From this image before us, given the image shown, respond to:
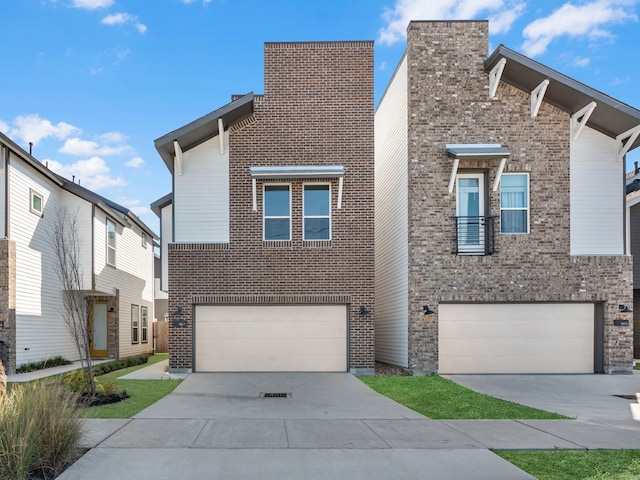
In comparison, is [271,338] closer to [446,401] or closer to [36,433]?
[446,401]

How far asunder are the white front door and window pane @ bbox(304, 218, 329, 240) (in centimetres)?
358

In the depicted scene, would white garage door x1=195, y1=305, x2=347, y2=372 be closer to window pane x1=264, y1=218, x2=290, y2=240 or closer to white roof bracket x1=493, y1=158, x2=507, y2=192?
window pane x1=264, y1=218, x2=290, y2=240

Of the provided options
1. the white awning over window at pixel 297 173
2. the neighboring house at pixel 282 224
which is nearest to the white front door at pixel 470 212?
the neighboring house at pixel 282 224

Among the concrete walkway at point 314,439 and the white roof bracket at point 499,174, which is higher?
the white roof bracket at point 499,174

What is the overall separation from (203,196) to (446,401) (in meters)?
8.25

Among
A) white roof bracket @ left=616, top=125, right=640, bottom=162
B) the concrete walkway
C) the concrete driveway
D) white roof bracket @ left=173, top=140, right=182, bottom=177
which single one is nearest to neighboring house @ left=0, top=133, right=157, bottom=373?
white roof bracket @ left=173, top=140, right=182, bottom=177

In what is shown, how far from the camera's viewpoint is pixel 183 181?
13484mm

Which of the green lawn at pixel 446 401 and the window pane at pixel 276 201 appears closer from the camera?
the green lawn at pixel 446 401

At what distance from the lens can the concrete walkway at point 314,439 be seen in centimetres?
540

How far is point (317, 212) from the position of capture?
13.6 metres

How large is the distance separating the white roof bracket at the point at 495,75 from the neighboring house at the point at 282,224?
3272 mm

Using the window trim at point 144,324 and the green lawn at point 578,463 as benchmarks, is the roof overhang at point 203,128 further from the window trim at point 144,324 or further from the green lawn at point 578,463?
the window trim at point 144,324

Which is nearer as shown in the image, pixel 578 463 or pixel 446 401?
pixel 578 463

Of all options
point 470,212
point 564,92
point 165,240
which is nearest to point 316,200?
point 470,212
